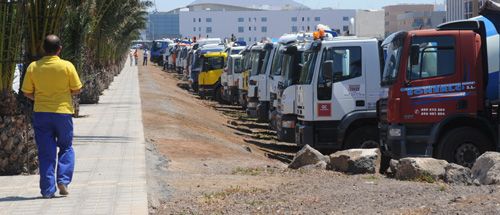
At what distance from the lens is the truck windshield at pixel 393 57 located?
1393 centimetres

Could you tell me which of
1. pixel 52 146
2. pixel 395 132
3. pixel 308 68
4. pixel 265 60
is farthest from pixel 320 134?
pixel 265 60

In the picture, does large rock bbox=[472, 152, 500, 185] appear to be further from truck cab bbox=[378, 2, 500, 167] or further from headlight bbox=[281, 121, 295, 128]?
headlight bbox=[281, 121, 295, 128]

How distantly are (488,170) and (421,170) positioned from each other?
0.92 metres

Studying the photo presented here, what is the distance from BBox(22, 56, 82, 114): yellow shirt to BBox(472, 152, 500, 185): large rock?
4.94m

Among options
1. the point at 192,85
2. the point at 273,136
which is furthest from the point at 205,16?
the point at 273,136

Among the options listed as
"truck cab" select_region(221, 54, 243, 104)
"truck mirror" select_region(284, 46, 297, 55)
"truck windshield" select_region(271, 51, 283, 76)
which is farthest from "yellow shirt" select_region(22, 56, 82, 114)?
"truck cab" select_region(221, 54, 243, 104)

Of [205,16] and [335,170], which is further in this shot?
[205,16]

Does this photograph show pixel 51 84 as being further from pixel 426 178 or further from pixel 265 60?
pixel 265 60

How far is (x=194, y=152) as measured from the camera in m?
17.4

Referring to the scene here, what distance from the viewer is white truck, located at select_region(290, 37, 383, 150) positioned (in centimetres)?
1647

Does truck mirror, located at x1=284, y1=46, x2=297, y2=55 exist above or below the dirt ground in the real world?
above

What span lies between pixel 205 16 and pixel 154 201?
121 metres

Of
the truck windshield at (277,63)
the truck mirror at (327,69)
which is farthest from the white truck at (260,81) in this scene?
the truck mirror at (327,69)

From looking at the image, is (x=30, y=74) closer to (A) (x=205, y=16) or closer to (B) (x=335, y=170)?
(B) (x=335, y=170)
